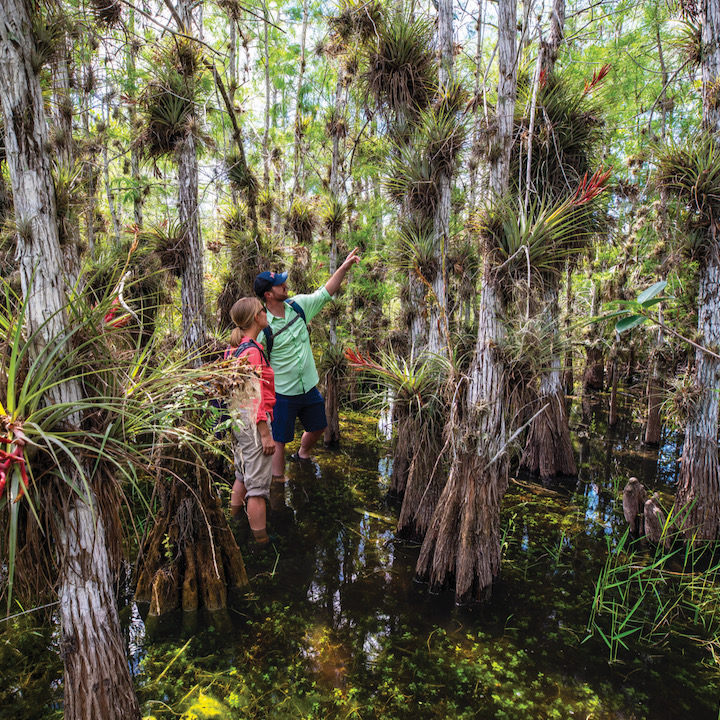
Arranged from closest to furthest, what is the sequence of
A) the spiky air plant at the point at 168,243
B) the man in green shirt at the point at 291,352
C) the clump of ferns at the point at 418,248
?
the spiky air plant at the point at 168,243
the man in green shirt at the point at 291,352
the clump of ferns at the point at 418,248

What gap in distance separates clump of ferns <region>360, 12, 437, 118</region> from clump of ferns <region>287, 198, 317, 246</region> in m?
1.80

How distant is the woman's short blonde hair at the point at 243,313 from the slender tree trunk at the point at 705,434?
4.17 metres

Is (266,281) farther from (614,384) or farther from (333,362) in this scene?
(614,384)

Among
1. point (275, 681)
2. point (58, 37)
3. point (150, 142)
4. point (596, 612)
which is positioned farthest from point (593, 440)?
point (58, 37)

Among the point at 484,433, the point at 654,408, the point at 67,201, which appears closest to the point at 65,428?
the point at 67,201

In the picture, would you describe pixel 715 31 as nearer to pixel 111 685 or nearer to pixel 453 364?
pixel 453 364

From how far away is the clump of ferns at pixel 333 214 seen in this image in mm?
7227

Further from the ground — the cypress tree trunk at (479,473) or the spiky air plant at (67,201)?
the spiky air plant at (67,201)

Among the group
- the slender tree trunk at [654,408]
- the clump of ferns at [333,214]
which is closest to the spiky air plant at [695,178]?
the slender tree trunk at [654,408]

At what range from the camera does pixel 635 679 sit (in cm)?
283

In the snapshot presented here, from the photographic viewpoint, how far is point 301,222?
705 centimetres

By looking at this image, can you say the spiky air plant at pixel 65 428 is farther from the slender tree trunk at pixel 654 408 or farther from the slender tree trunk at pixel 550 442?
the slender tree trunk at pixel 654 408

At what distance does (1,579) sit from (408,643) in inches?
95.2

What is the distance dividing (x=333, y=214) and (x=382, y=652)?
598 centimetres
